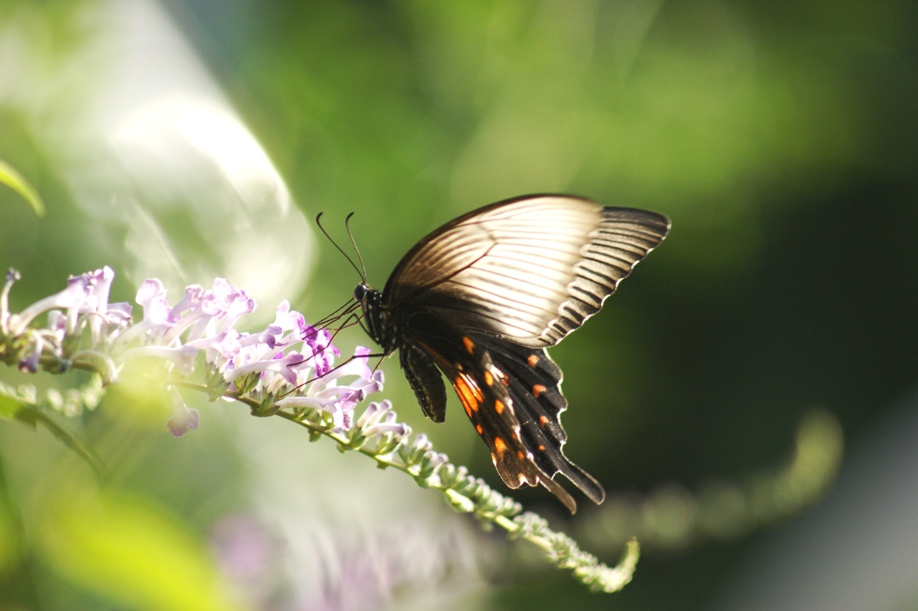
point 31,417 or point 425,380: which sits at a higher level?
point 31,417

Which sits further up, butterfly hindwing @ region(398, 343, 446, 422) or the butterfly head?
the butterfly head

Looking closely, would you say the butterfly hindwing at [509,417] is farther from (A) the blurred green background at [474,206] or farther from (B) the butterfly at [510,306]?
(A) the blurred green background at [474,206]

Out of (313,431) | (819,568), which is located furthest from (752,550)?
(313,431)

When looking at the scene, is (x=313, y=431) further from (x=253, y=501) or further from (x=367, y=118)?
(x=367, y=118)

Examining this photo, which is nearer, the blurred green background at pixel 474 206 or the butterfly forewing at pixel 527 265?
the butterfly forewing at pixel 527 265

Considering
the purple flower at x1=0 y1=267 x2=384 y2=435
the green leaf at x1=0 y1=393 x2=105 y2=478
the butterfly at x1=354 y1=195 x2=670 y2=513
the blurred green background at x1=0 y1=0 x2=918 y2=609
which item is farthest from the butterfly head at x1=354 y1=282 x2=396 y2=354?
the green leaf at x1=0 y1=393 x2=105 y2=478

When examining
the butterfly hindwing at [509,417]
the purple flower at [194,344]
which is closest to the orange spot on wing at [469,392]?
the butterfly hindwing at [509,417]

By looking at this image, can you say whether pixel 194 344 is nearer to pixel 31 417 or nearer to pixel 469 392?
pixel 31 417

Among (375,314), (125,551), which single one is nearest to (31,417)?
(125,551)

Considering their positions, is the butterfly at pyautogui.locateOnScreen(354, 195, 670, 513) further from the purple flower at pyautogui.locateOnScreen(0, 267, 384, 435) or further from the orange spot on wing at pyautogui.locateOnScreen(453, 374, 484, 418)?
the purple flower at pyautogui.locateOnScreen(0, 267, 384, 435)
